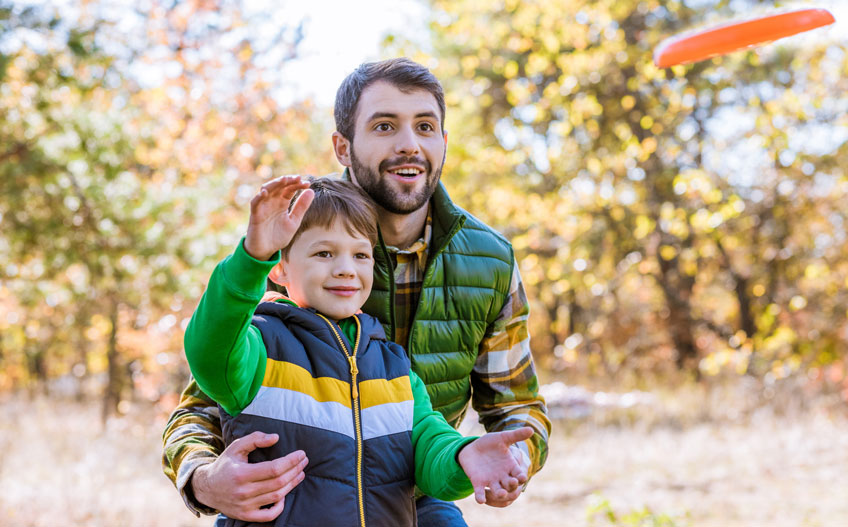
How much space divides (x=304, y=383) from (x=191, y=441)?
46cm

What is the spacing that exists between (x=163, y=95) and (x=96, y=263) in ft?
14.1

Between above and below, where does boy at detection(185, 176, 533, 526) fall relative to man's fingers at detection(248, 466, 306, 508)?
above

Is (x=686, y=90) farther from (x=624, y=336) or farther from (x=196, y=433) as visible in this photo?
(x=196, y=433)

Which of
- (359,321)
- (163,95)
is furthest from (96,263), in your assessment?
(359,321)

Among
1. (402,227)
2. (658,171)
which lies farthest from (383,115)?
(658,171)

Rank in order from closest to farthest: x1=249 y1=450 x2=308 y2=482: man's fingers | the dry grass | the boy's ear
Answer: x1=249 y1=450 x2=308 y2=482: man's fingers < the boy's ear < the dry grass

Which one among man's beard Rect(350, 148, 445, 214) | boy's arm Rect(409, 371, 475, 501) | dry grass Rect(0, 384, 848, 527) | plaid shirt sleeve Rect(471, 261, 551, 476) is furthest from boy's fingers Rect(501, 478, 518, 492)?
dry grass Rect(0, 384, 848, 527)

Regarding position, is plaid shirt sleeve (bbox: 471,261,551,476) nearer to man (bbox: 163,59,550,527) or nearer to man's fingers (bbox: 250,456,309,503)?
man (bbox: 163,59,550,527)

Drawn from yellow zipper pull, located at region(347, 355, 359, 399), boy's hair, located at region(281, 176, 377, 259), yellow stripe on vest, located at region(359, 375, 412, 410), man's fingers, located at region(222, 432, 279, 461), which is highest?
boy's hair, located at region(281, 176, 377, 259)

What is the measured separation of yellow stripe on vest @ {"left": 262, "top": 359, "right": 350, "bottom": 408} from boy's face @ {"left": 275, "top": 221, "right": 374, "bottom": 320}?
196 mm

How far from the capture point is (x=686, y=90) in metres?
8.72

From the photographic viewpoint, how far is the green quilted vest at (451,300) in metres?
2.55

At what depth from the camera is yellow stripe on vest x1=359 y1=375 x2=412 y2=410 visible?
6.75ft

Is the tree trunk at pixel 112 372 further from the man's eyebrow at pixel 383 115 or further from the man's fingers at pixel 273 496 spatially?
the man's fingers at pixel 273 496
